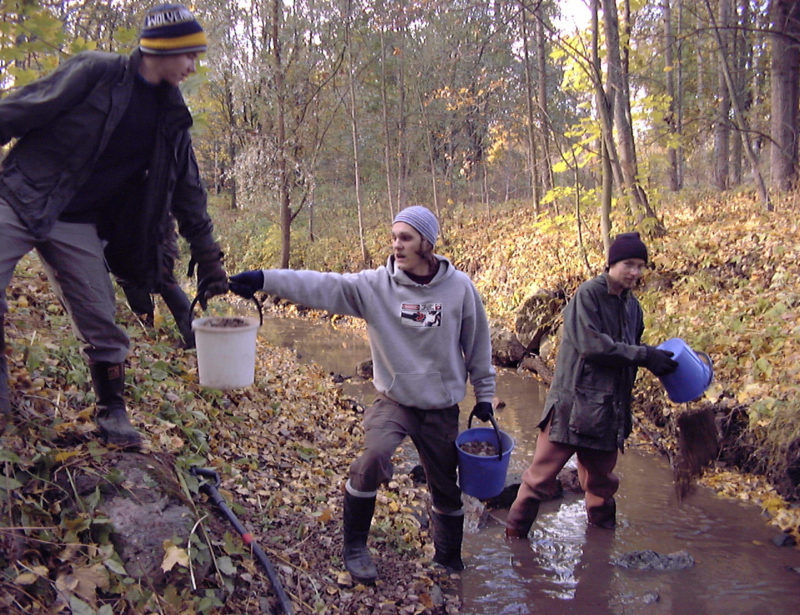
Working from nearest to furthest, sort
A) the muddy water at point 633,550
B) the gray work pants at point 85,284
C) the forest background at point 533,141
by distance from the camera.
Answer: the gray work pants at point 85,284 < the muddy water at point 633,550 < the forest background at point 533,141

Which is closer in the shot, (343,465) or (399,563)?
(399,563)

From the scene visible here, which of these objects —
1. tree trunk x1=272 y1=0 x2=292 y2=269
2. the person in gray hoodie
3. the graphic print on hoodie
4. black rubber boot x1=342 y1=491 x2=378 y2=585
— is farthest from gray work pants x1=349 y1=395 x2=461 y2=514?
tree trunk x1=272 y1=0 x2=292 y2=269

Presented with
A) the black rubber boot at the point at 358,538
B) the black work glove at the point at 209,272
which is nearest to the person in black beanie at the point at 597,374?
the black rubber boot at the point at 358,538

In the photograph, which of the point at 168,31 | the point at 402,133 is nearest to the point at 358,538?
the point at 168,31

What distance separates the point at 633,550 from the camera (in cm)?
481

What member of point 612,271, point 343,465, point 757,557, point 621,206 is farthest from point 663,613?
point 621,206

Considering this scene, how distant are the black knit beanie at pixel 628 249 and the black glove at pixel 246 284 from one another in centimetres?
262

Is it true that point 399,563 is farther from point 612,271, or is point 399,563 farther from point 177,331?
point 177,331

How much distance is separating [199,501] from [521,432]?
16.8 ft

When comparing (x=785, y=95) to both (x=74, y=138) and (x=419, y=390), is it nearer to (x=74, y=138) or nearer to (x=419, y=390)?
(x=419, y=390)

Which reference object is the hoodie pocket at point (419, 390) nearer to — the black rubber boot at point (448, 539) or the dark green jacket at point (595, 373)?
the black rubber boot at point (448, 539)

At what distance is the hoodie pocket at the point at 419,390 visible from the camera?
12.4 feet

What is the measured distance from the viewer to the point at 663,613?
3.92 m

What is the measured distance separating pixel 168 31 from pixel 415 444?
2675 mm
